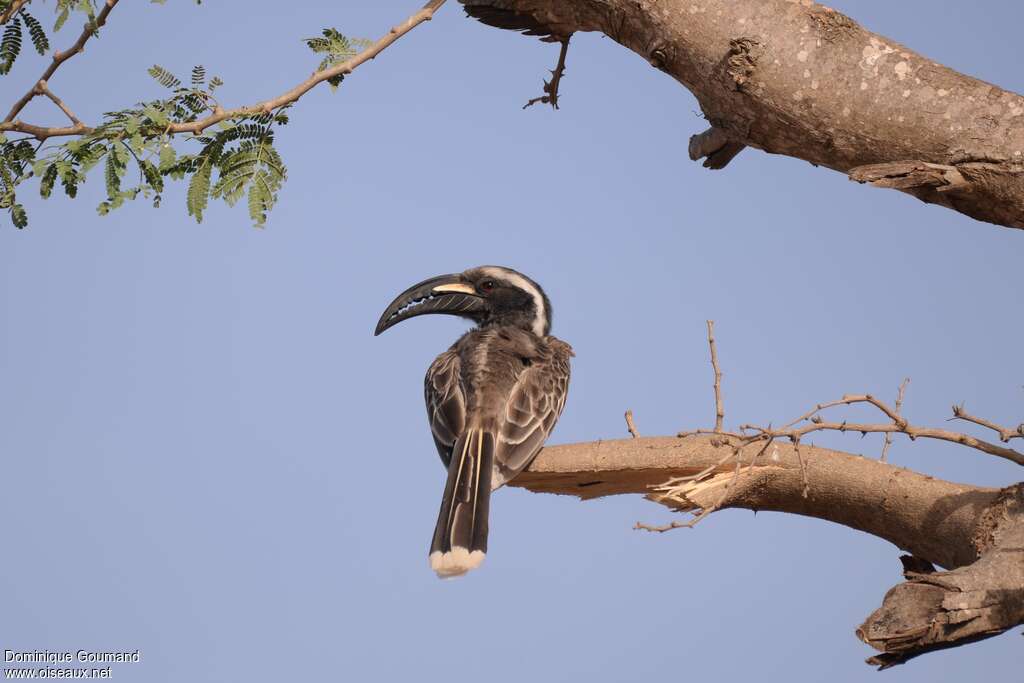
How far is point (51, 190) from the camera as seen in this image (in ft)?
14.9

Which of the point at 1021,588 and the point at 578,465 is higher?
the point at 578,465

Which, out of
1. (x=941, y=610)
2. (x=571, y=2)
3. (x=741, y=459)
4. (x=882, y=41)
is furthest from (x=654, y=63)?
(x=941, y=610)

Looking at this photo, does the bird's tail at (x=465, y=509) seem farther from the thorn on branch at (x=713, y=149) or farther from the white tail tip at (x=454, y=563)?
the thorn on branch at (x=713, y=149)

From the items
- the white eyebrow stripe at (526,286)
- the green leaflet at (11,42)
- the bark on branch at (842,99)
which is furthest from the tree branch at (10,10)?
the white eyebrow stripe at (526,286)

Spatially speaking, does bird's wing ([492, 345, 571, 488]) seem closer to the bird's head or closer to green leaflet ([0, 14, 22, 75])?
the bird's head

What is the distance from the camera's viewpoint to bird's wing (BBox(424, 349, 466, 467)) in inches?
231

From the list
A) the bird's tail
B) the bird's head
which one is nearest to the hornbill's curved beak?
the bird's head

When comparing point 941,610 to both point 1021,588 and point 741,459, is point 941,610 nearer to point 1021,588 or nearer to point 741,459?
point 1021,588

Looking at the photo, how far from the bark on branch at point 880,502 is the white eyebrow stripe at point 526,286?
1.32 metres

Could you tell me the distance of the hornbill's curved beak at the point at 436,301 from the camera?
22.9ft

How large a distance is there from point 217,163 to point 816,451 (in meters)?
3.01

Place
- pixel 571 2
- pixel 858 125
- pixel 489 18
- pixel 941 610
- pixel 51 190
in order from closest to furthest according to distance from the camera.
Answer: pixel 941 610, pixel 858 125, pixel 51 190, pixel 571 2, pixel 489 18

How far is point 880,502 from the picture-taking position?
197 inches

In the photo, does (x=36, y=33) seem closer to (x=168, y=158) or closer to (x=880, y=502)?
(x=168, y=158)
